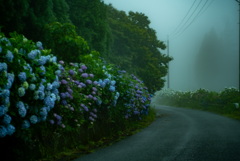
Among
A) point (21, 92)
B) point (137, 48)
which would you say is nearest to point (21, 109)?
point (21, 92)

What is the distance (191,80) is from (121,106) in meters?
119

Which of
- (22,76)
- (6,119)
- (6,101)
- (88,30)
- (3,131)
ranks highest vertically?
(88,30)

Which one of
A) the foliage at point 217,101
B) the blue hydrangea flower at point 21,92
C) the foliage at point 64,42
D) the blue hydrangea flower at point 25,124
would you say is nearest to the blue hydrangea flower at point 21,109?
the blue hydrangea flower at point 21,92

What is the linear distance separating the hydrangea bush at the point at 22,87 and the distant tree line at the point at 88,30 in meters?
2.26

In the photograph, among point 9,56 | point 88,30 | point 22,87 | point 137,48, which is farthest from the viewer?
point 137,48

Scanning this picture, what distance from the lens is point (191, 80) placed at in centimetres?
12556

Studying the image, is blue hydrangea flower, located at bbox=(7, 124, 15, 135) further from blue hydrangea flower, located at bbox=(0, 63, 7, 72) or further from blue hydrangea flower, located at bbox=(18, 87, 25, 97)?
blue hydrangea flower, located at bbox=(0, 63, 7, 72)

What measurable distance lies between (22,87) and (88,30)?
41.3ft

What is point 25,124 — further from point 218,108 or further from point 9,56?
point 218,108

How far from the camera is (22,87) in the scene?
5.00m

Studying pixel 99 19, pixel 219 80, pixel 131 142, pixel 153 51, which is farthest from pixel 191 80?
pixel 131 142

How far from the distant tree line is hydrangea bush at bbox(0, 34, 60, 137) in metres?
2.26

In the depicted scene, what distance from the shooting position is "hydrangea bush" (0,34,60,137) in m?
4.58

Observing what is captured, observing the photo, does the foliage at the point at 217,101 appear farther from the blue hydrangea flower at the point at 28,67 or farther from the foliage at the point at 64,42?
the blue hydrangea flower at the point at 28,67
